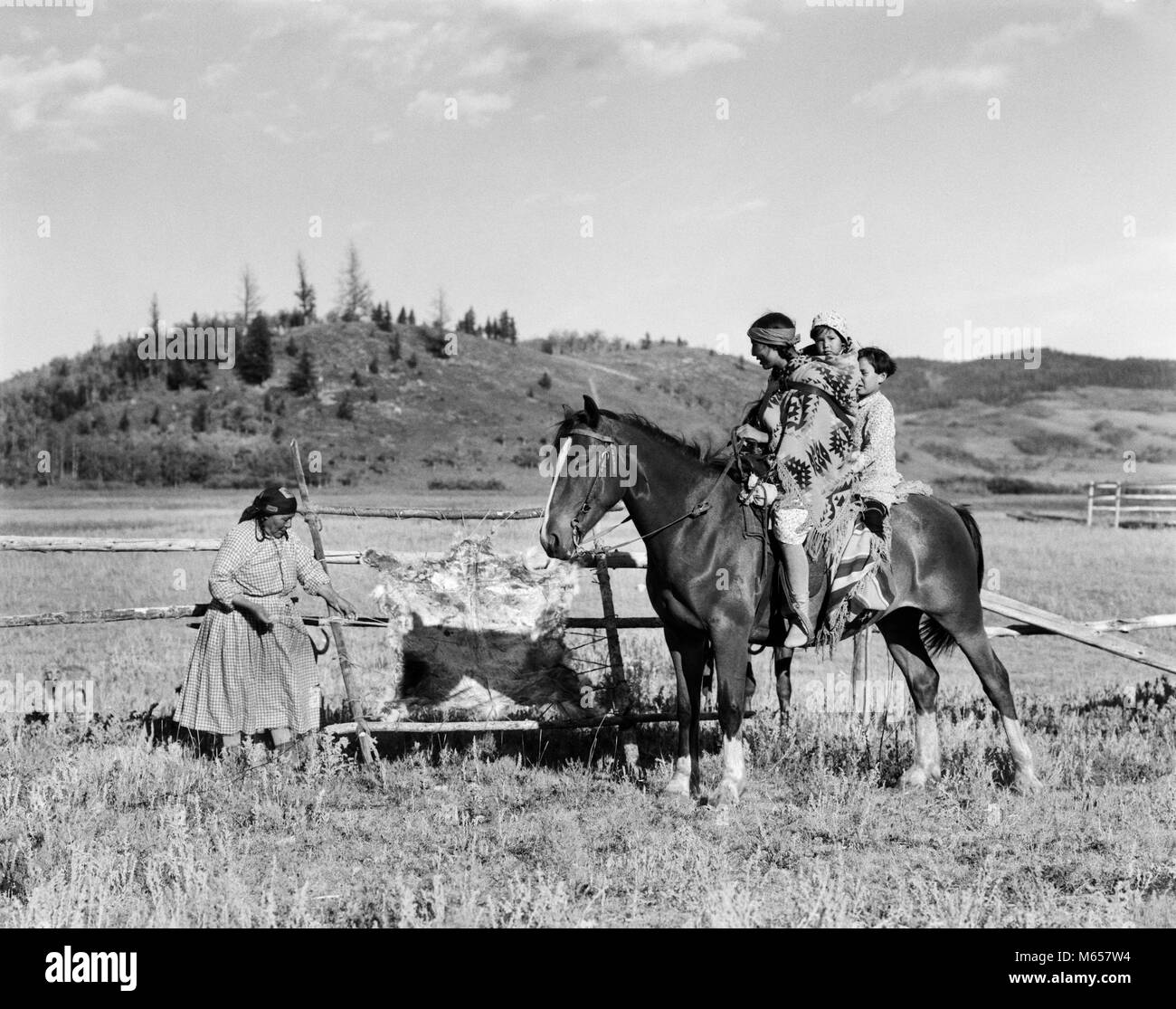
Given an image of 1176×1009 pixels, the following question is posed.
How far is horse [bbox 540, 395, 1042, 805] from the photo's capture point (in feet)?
20.6

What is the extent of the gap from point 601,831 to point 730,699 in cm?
115

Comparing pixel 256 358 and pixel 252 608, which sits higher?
pixel 256 358

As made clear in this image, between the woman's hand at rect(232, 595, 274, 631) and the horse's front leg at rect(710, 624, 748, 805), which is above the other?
the woman's hand at rect(232, 595, 274, 631)

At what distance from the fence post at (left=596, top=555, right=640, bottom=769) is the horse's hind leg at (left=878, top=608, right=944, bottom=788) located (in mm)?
1910

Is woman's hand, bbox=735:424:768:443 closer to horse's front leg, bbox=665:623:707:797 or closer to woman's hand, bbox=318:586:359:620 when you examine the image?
horse's front leg, bbox=665:623:707:797

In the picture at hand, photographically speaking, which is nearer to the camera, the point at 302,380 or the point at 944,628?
the point at 944,628

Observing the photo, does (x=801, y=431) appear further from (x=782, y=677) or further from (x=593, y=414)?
(x=782, y=677)

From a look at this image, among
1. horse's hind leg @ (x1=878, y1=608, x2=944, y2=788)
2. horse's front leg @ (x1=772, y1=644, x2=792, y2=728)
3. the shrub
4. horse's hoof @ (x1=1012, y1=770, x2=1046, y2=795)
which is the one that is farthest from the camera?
the shrub

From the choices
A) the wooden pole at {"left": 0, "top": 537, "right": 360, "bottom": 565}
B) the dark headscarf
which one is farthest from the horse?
the wooden pole at {"left": 0, "top": 537, "right": 360, "bottom": 565}

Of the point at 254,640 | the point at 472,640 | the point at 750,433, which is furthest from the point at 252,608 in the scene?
the point at 750,433

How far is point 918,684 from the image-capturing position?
7473mm

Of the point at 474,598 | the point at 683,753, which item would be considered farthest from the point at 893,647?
the point at 474,598

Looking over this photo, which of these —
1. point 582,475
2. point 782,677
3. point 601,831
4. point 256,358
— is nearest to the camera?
point 601,831

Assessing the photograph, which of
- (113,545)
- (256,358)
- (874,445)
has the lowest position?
(113,545)
